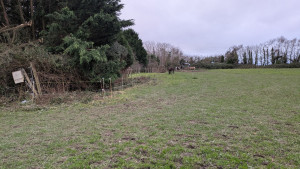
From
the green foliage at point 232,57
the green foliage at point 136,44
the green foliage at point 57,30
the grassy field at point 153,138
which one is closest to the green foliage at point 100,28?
the green foliage at point 57,30

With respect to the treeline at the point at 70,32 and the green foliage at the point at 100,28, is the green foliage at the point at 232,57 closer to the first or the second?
the treeline at the point at 70,32

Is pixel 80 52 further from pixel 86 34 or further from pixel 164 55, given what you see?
pixel 164 55

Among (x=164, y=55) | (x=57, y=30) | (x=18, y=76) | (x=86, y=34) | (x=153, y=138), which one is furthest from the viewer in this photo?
(x=164, y=55)

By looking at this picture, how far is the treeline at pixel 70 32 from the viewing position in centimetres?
854

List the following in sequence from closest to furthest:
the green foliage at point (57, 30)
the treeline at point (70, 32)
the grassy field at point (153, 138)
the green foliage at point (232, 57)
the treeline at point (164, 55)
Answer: the grassy field at point (153, 138)
the treeline at point (70, 32)
the green foliage at point (57, 30)
the treeline at point (164, 55)
the green foliage at point (232, 57)

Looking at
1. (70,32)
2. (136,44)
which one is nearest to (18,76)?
(70,32)

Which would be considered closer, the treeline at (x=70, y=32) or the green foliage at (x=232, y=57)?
the treeline at (x=70, y=32)

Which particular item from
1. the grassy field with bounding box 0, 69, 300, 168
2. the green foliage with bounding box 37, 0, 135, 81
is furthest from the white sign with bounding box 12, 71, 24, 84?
the green foliage with bounding box 37, 0, 135, 81

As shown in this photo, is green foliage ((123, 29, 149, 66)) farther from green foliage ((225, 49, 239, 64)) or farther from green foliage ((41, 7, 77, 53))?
green foliage ((225, 49, 239, 64))

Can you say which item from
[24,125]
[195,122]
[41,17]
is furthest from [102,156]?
[41,17]

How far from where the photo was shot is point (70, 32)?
972cm

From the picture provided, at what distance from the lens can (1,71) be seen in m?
6.83

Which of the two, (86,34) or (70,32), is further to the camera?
(70,32)

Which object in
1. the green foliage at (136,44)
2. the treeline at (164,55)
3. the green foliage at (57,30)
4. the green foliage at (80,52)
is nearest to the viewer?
the green foliage at (80,52)
